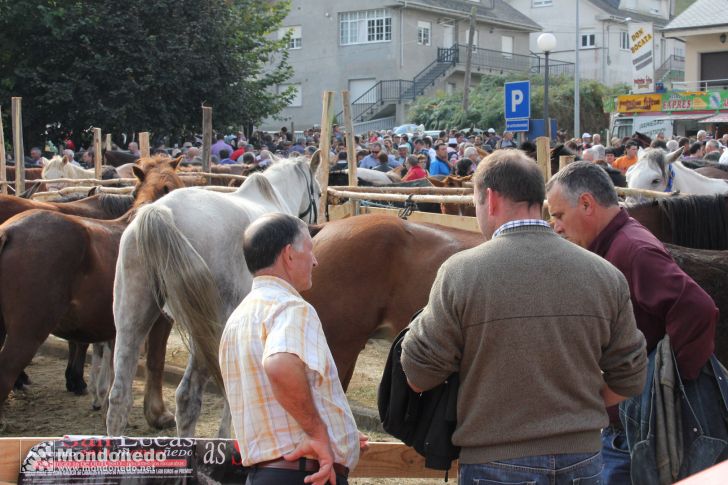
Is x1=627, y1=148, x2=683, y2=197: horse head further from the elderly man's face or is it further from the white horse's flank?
the white horse's flank

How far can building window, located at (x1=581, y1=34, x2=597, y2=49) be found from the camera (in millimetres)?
56750

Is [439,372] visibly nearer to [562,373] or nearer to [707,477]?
[562,373]

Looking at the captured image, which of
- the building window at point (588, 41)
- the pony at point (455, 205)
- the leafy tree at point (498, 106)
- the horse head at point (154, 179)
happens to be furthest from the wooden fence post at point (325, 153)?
the building window at point (588, 41)

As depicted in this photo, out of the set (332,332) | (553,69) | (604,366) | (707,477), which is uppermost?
(553,69)

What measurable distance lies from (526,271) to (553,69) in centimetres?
5321

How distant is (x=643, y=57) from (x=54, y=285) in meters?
33.2

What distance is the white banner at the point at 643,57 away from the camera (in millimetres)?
34375

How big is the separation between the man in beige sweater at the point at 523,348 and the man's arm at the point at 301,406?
→ 1.12ft

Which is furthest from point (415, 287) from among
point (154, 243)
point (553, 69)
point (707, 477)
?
point (553, 69)

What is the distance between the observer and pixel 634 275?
309 centimetres

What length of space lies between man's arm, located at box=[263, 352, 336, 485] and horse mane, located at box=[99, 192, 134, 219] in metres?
6.18

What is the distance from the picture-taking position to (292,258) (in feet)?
9.37

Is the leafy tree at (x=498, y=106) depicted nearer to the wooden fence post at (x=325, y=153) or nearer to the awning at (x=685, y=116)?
the awning at (x=685, y=116)

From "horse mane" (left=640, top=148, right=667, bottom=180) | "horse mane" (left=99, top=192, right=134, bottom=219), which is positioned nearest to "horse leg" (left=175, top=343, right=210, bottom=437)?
"horse mane" (left=99, top=192, right=134, bottom=219)
